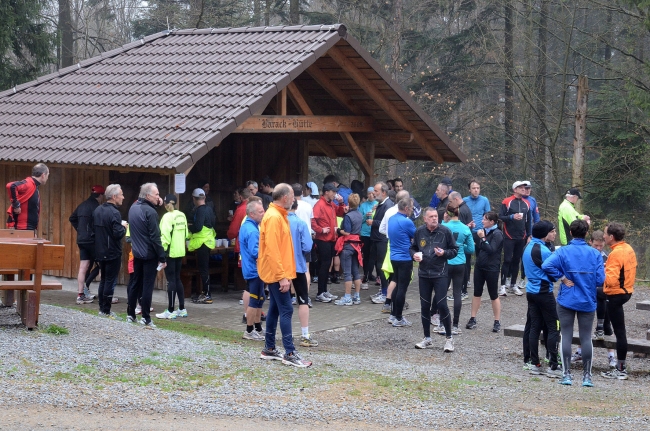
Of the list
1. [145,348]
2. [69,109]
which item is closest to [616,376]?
[145,348]

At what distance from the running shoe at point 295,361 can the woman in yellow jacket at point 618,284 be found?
3.45 meters

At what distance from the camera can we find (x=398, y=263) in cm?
1185

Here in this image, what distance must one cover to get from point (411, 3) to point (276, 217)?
80.3 feet

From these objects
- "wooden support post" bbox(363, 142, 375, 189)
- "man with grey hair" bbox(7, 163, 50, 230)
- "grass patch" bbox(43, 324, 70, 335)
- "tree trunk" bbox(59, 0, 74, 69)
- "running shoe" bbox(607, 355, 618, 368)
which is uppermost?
"tree trunk" bbox(59, 0, 74, 69)

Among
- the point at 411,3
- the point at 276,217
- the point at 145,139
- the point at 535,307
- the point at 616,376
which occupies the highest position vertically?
the point at 411,3

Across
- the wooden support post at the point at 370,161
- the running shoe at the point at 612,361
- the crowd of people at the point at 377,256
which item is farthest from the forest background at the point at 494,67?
the running shoe at the point at 612,361

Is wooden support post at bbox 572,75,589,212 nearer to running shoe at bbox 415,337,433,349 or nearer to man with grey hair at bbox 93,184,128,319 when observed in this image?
running shoe at bbox 415,337,433,349

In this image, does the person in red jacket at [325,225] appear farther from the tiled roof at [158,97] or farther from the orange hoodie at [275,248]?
the orange hoodie at [275,248]

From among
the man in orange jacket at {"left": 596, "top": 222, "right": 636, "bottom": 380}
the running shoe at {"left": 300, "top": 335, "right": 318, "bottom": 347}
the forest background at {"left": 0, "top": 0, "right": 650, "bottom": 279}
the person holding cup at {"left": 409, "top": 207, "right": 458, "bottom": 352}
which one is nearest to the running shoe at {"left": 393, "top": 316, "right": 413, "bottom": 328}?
the person holding cup at {"left": 409, "top": 207, "right": 458, "bottom": 352}

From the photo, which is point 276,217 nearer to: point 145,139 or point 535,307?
point 535,307

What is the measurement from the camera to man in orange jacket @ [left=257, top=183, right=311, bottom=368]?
861cm

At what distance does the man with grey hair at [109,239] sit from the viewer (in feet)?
36.1

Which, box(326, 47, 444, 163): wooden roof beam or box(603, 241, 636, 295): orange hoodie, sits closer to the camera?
box(603, 241, 636, 295): orange hoodie

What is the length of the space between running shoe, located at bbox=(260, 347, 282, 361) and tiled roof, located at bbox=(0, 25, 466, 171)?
371 centimetres
